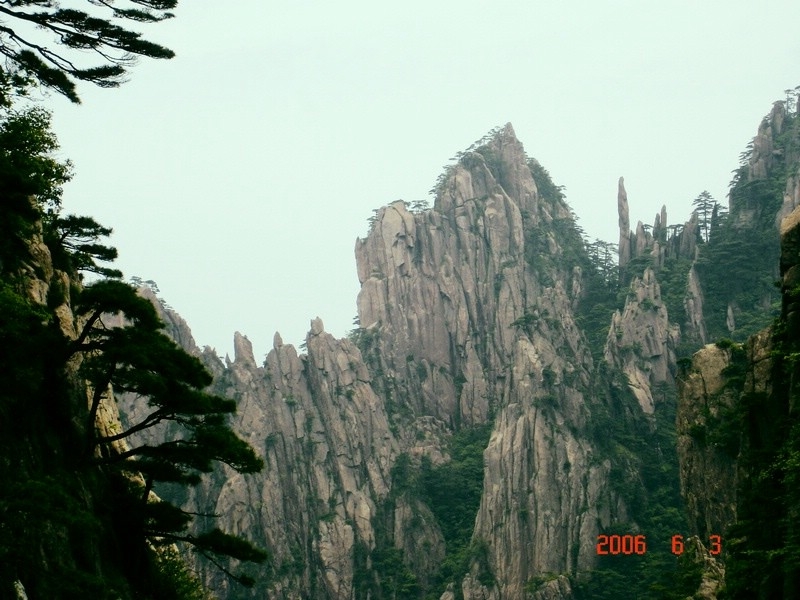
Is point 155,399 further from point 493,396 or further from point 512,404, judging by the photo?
point 493,396

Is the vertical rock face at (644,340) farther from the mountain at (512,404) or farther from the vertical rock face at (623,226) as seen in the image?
the vertical rock face at (623,226)

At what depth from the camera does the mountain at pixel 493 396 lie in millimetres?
67625

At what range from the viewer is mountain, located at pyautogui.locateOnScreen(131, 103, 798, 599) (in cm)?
6762

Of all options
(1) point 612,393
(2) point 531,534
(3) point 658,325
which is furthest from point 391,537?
(3) point 658,325

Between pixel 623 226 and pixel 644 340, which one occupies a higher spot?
pixel 623 226

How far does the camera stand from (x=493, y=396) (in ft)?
274

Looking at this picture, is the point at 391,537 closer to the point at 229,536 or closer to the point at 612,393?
the point at 612,393

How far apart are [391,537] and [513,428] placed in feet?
37.2

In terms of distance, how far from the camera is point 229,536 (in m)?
18.0
